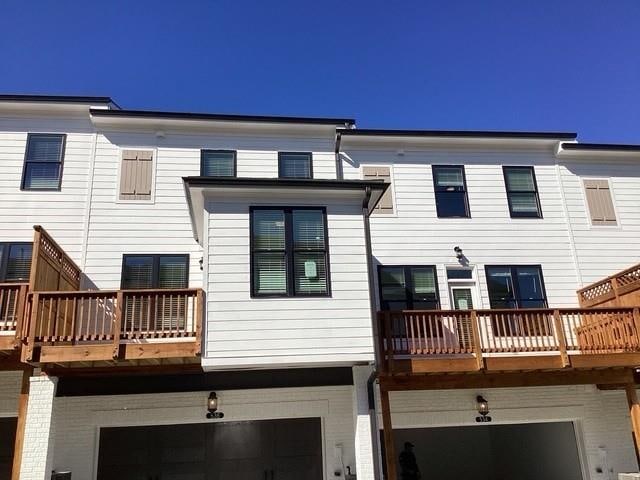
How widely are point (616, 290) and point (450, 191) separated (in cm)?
437

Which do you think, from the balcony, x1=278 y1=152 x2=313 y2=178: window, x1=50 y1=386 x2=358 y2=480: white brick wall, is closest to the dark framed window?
x1=50 y1=386 x2=358 y2=480: white brick wall

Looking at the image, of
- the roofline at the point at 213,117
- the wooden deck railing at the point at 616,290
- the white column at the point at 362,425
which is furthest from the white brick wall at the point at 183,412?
the roofline at the point at 213,117

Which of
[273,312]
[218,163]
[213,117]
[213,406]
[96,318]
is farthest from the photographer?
[218,163]

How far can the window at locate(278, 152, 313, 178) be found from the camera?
1218 centimetres

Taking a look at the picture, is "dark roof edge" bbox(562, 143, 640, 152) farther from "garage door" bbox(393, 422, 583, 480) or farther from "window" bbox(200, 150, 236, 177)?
"window" bbox(200, 150, 236, 177)

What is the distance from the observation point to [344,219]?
9.48 metres

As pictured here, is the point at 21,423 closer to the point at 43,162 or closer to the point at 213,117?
the point at 43,162

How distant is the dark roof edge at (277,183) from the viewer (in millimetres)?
8841

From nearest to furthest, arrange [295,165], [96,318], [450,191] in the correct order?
1. [96,318]
2. [295,165]
3. [450,191]

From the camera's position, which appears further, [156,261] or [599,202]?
[599,202]

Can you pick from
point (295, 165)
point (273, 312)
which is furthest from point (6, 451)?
point (295, 165)

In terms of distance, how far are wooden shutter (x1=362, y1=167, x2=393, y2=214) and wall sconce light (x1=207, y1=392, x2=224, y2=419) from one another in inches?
230

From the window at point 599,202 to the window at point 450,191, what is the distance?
343 centimetres

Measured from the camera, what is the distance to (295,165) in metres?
12.3
